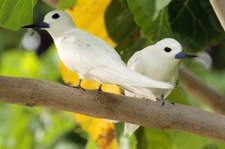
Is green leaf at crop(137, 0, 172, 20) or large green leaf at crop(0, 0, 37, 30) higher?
green leaf at crop(137, 0, 172, 20)

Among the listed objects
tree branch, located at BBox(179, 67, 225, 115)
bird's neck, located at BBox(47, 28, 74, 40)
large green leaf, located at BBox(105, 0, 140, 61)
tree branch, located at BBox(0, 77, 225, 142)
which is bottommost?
tree branch, located at BBox(179, 67, 225, 115)

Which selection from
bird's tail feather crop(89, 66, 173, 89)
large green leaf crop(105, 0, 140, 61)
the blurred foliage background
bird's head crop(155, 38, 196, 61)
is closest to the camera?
bird's tail feather crop(89, 66, 173, 89)

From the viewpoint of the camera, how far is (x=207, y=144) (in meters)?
1.09

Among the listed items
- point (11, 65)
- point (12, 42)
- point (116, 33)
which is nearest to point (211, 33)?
point (116, 33)

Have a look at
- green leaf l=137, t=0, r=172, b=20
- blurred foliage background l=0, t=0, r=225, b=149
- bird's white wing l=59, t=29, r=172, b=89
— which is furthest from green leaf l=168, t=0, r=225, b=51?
bird's white wing l=59, t=29, r=172, b=89

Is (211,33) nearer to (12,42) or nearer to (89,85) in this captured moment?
(89,85)

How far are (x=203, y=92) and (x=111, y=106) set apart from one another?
0.50 metres

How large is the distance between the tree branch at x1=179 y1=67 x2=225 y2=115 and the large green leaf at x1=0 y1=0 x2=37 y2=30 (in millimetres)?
396

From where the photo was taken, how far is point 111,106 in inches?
25.3

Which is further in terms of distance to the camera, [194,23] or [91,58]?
[194,23]

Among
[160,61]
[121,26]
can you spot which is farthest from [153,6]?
[121,26]

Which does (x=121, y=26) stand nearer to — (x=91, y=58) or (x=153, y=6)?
(x=153, y=6)

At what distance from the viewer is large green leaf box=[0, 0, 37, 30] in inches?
29.1

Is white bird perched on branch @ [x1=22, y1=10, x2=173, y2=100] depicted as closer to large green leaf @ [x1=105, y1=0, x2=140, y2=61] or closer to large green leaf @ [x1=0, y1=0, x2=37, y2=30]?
large green leaf @ [x1=0, y1=0, x2=37, y2=30]
